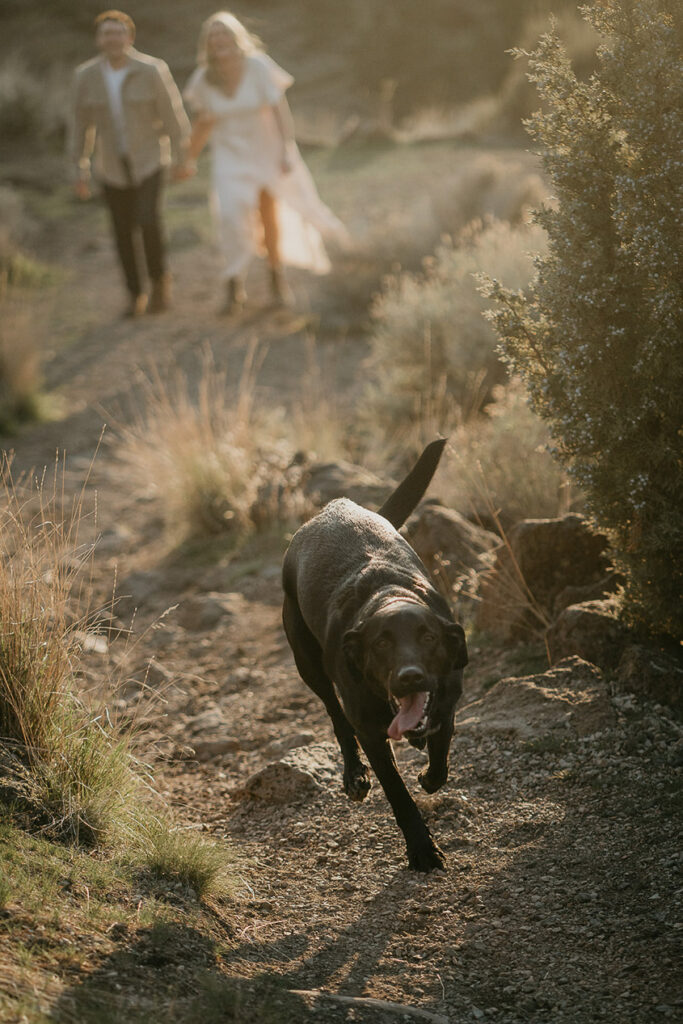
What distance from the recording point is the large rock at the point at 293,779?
4953 millimetres

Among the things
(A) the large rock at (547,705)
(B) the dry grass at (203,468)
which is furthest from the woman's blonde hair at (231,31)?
(A) the large rock at (547,705)

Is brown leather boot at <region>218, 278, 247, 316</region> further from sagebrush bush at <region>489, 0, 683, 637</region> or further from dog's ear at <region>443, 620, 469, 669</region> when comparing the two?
dog's ear at <region>443, 620, 469, 669</region>

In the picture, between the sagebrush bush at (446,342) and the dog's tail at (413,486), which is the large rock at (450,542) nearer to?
the dog's tail at (413,486)

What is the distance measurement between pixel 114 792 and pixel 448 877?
128 centimetres

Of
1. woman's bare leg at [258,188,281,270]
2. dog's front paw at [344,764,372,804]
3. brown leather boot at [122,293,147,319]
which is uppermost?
dog's front paw at [344,764,372,804]

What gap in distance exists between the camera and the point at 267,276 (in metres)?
15.0

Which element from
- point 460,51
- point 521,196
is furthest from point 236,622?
point 460,51

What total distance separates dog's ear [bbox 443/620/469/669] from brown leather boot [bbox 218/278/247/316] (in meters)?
9.65

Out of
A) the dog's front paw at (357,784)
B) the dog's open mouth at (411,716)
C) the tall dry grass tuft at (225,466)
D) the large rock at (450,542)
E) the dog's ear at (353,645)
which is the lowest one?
the tall dry grass tuft at (225,466)

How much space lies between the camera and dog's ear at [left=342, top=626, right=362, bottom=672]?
3760mm

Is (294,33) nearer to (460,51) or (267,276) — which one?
(460,51)

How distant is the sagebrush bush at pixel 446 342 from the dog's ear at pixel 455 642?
15.5 ft

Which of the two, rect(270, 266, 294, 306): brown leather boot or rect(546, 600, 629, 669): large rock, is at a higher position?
rect(546, 600, 629, 669): large rock

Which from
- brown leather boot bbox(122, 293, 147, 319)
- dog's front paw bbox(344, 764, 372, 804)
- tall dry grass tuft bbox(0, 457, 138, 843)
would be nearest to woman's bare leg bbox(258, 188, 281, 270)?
brown leather boot bbox(122, 293, 147, 319)
